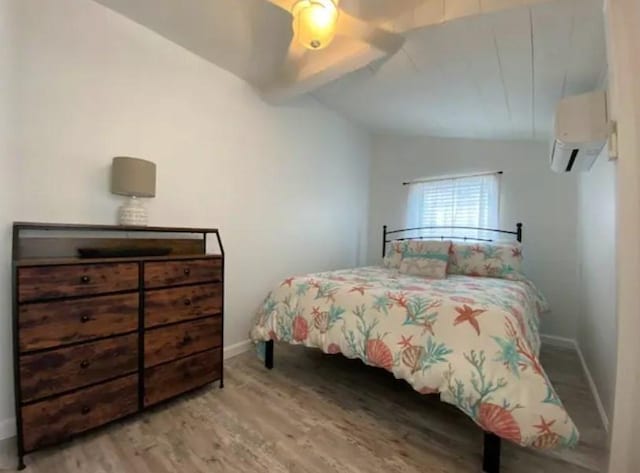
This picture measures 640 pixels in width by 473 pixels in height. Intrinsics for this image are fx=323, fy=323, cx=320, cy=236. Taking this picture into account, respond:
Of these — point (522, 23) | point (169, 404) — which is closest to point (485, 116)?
point (522, 23)

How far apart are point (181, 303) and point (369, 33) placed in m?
1.85

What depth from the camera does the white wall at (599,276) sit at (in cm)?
165

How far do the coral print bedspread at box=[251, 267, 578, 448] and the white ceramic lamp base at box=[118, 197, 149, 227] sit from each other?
1.03 meters

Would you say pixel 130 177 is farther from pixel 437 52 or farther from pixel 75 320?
pixel 437 52

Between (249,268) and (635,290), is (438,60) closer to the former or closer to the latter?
(635,290)

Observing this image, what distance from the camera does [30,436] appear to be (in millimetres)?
1383

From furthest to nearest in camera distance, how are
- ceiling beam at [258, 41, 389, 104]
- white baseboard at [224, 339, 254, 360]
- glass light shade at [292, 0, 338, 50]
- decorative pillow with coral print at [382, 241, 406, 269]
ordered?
decorative pillow with coral print at [382, 241, 406, 269]
white baseboard at [224, 339, 254, 360]
ceiling beam at [258, 41, 389, 104]
glass light shade at [292, 0, 338, 50]

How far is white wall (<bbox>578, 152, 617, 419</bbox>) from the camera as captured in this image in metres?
1.65

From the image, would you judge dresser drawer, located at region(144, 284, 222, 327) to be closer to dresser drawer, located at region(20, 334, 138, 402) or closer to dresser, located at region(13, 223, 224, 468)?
dresser, located at region(13, 223, 224, 468)

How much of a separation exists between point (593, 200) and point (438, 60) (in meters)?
1.50

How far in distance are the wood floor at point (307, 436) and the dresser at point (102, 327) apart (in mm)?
113

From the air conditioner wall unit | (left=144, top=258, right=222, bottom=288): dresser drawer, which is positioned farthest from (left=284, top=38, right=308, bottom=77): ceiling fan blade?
the air conditioner wall unit

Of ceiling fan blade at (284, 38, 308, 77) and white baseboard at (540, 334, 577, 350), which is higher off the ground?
ceiling fan blade at (284, 38, 308, 77)

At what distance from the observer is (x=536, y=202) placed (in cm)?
321
